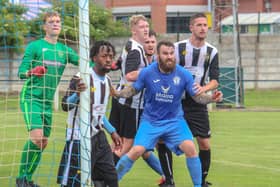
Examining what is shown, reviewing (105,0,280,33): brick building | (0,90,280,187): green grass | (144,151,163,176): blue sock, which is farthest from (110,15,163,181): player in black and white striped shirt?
(105,0,280,33): brick building

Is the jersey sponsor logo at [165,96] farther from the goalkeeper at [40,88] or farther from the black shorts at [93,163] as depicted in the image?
the goalkeeper at [40,88]

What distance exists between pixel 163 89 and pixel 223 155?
15.3 ft

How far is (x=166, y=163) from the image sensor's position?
968 centimetres

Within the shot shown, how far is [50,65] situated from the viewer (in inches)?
352

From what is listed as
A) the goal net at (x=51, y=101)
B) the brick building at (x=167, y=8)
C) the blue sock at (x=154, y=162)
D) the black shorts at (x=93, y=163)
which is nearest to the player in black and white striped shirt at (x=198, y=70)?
the blue sock at (x=154, y=162)

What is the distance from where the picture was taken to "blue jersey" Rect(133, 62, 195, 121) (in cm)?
850

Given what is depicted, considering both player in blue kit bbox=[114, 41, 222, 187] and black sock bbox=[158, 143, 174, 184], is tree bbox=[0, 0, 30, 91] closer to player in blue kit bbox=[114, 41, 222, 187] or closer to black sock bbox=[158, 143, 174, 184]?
player in blue kit bbox=[114, 41, 222, 187]

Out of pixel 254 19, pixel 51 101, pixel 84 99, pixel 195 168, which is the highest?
pixel 254 19

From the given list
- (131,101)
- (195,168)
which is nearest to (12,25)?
(131,101)

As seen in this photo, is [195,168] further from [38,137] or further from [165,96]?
[38,137]

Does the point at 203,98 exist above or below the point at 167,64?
below

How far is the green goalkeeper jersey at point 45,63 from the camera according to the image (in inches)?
350

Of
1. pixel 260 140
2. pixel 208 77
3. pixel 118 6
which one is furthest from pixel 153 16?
pixel 208 77

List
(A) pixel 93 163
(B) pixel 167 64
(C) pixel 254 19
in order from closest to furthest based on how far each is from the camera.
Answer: (A) pixel 93 163, (B) pixel 167 64, (C) pixel 254 19
